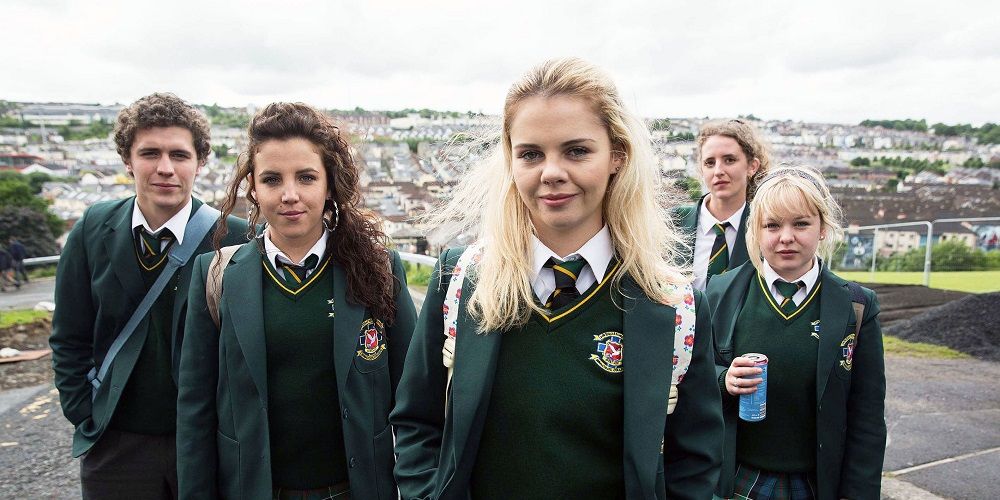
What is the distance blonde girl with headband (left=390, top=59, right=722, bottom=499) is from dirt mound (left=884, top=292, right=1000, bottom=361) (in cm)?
781

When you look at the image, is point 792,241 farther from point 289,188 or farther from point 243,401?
point 243,401

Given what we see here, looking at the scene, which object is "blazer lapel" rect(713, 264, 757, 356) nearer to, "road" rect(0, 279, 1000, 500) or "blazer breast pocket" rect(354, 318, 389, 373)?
"blazer breast pocket" rect(354, 318, 389, 373)

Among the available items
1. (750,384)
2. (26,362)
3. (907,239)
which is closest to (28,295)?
(26,362)

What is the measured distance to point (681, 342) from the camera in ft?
5.49

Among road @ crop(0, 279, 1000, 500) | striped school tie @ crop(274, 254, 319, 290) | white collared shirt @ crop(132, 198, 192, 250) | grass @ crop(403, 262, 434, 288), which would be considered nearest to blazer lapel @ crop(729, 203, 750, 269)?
road @ crop(0, 279, 1000, 500)

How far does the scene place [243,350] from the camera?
2154mm

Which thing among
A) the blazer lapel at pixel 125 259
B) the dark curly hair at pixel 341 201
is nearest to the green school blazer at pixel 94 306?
the blazer lapel at pixel 125 259

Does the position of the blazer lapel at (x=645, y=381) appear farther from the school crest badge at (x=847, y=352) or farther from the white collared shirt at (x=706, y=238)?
the white collared shirt at (x=706, y=238)

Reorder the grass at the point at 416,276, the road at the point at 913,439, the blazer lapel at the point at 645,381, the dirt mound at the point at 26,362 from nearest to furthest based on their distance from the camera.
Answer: the blazer lapel at the point at 645,381
the road at the point at 913,439
the dirt mound at the point at 26,362
the grass at the point at 416,276

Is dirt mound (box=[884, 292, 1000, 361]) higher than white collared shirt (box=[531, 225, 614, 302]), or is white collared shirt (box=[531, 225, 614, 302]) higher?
white collared shirt (box=[531, 225, 614, 302])

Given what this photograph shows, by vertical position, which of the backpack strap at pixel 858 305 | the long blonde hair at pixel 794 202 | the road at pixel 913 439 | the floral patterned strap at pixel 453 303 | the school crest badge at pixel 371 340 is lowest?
the road at pixel 913 439

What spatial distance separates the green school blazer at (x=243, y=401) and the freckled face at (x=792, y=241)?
5.72ft

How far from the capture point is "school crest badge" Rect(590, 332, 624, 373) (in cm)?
164

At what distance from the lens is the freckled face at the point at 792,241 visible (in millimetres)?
2680
